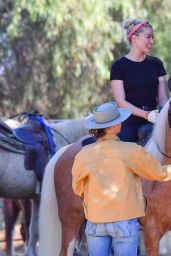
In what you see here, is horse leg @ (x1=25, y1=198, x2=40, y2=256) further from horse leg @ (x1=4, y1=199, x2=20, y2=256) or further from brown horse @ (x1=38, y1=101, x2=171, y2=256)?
brown horse @ (x1=38, y1=101, x2=171, y2=256)

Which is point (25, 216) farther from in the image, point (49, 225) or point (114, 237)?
point (114, 237)

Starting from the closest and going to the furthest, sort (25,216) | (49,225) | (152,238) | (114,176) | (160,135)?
(114,176), (152,238), (160,135), (49,225), (25,216)

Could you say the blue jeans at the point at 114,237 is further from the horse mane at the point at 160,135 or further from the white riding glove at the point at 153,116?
the white riding glove at the point at 153,116

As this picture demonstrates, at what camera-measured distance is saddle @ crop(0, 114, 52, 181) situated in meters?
9.05

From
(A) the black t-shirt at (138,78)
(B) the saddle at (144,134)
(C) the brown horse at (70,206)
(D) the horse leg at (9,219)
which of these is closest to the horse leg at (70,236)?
(C) the brown horse at (70,206)

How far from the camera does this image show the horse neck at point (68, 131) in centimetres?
971

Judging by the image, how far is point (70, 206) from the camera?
6867 mm

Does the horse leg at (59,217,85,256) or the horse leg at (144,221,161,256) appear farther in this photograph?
the horse leg at (59,217,85,256)

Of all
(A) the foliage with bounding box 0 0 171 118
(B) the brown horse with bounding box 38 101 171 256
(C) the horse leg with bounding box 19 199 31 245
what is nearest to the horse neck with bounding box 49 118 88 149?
(C) the horse leg with bounding box 19 199 31 245

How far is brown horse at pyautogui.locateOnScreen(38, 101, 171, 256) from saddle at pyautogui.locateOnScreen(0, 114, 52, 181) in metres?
1.89

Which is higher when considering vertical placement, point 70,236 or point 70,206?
point 70,206

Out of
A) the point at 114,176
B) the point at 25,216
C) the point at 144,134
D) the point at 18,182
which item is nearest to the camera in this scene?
the point at 114,176

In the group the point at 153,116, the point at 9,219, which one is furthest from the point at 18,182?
the point at 153,116

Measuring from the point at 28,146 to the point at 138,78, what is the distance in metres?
2.92
